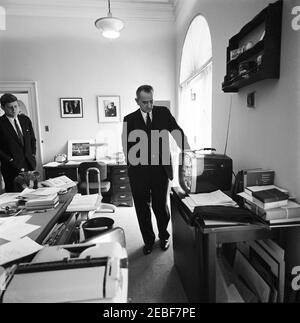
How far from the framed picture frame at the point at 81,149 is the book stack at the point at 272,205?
3.19 metres

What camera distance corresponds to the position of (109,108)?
13.6 feet

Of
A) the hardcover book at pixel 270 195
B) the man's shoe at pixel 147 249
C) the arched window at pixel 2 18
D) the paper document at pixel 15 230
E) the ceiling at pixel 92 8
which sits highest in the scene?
the ceiling at pixel 92 8

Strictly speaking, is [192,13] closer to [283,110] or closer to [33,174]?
[283,110]

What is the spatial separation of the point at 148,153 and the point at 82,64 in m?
2.57

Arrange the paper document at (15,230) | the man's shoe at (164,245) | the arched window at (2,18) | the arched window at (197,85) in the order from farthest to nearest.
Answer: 1. the arched window at (2,18)
2. the arched window at (197,85)
3. the man's shoe at (164,245)
4. the paper document at (15,230)

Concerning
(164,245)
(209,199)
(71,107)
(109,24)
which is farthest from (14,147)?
(209,199)

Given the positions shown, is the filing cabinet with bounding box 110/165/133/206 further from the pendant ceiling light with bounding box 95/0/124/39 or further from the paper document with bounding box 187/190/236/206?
the paper document with bounding box 187/190/236/206

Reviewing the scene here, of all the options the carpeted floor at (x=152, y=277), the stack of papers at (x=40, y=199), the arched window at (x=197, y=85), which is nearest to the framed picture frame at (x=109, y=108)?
the arched window at (x=197, y=85)

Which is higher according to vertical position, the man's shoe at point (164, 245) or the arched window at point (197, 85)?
the arched window at point (197, 85)

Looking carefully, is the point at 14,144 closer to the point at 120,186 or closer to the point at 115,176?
the point at 115,176

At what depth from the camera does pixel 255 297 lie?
1.41 meters

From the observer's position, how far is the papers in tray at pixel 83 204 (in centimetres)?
161

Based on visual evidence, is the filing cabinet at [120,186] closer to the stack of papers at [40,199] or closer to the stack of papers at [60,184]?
the stack of papers at [60,184]

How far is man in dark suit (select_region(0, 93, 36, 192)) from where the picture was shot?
2792 millimetres
